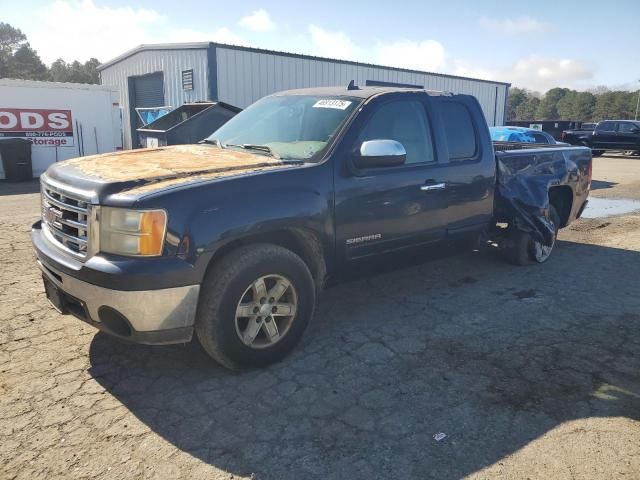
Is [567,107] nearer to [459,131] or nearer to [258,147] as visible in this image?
[459,131]

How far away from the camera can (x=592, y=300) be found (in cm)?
475

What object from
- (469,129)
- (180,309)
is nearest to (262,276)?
(180,309)

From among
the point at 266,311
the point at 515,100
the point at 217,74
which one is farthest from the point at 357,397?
the point at 515,100

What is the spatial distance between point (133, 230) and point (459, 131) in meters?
3.10

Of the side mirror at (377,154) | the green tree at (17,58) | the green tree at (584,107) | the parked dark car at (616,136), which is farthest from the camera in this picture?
the green tree at (584,107)

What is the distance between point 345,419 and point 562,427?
119 centimetres

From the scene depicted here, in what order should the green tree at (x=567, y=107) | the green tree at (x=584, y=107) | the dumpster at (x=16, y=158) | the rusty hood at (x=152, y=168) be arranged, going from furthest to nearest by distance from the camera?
1. the green tree at (x=567, y=107)
2. the green tree at (x=584, y=107)
3. the dumpster at (x=16, y=158)
4. the rusty hood at (x=152, y=168)

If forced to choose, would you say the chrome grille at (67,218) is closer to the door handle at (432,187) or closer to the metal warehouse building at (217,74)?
the door handle at (432,187)

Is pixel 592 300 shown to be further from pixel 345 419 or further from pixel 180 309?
pixel 180 309

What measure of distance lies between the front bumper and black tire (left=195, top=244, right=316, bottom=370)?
108 mm

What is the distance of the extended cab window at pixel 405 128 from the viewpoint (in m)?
3.96

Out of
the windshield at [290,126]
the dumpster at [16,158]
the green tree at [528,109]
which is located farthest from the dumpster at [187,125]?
the green tree at [528,109]

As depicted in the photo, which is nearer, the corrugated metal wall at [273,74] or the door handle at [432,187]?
the door handle at [432,187]

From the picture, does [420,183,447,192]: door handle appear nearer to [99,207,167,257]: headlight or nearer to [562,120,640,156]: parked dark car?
[99,207,167,257]: headlight
